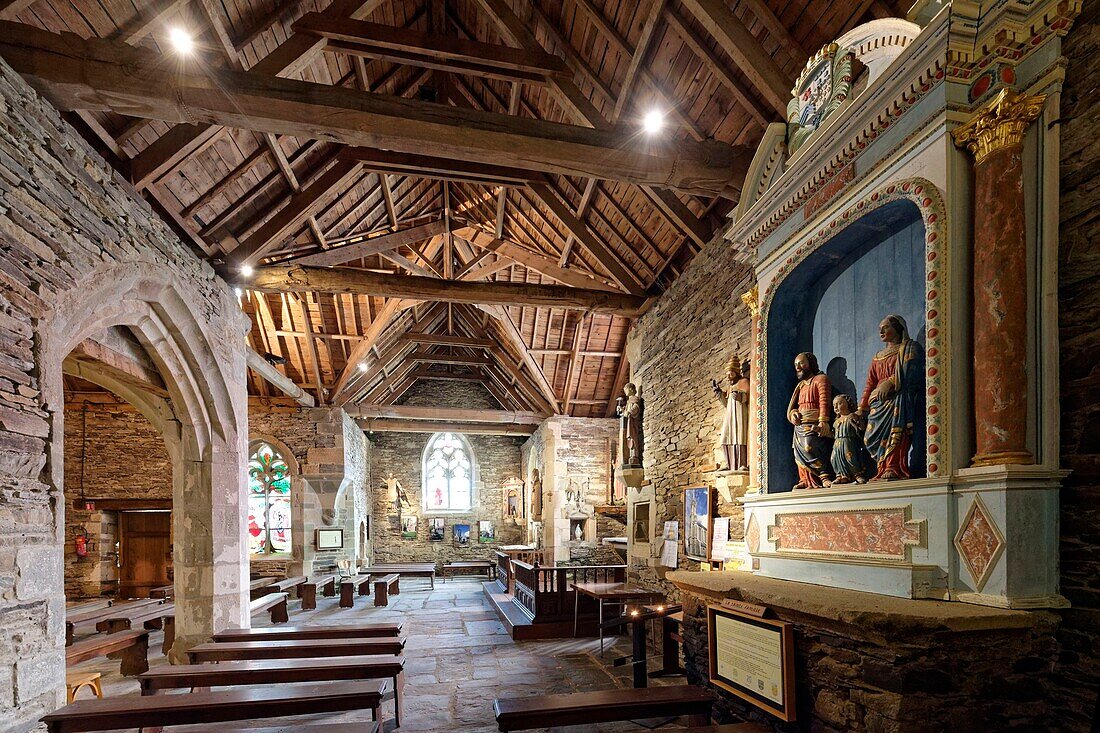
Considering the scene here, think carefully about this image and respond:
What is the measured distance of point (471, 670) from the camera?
5.67 metres

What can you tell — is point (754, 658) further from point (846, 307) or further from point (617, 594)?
point (617, 594)

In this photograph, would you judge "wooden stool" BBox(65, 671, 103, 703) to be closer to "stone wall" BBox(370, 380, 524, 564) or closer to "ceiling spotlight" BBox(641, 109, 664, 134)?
"ceiling spotlight" BBox(641, 109, 664, 134)

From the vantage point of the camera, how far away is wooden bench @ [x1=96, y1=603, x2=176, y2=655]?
649 centimetres

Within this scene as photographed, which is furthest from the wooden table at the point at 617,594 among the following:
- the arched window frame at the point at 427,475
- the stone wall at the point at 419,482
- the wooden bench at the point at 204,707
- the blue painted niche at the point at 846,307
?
the arched window frame at the point at 427,475

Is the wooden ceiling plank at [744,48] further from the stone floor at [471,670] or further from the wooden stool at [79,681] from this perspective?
the wooden stool at [79,681]

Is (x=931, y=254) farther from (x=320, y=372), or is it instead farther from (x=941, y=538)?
(x=320, y=372)

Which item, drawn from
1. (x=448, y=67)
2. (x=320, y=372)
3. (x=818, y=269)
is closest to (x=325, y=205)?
(x=448, y=67)

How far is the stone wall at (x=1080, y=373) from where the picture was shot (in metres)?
2.13

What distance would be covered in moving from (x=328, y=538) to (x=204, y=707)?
337 inches

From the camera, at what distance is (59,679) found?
3.56m

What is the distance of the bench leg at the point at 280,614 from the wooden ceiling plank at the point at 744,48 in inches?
344

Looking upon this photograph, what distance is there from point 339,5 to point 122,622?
21.7ft

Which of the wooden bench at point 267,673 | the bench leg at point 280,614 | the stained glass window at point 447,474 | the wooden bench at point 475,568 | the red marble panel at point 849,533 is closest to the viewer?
the red marble panel at point 849,533

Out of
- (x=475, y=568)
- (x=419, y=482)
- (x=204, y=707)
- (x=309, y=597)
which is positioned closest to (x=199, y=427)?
(x=204, y=707)
